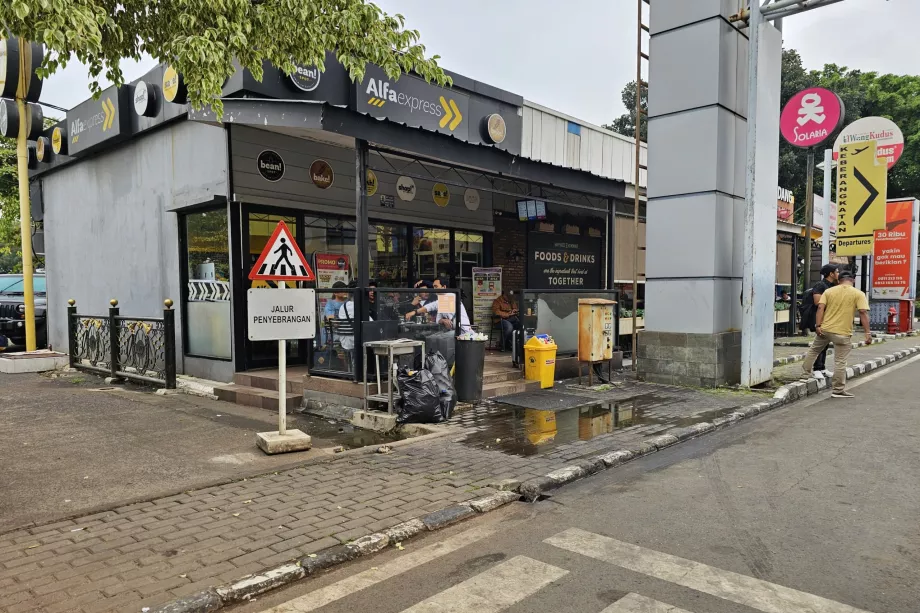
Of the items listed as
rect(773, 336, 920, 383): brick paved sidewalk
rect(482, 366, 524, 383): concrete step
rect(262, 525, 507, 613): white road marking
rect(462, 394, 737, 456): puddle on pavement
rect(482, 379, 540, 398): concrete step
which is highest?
rect(482, 366, 524, 383): concrete step

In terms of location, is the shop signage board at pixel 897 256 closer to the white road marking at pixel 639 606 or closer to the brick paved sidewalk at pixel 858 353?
the brick paved sidewalk at pixel 858 353

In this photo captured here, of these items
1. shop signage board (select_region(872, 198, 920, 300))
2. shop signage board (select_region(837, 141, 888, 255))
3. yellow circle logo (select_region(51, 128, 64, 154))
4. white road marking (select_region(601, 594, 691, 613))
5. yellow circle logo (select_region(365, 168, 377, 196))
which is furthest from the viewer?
shop signage board (select_region(872, 198, 920, 300))

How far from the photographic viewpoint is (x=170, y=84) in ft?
32.7

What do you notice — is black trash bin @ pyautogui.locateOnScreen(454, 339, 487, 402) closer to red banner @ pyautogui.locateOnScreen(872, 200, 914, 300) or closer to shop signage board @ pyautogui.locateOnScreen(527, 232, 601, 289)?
shop signage board @ pyautogui.locateOnScreen(527, 232, 601, 289)

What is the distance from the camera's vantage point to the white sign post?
6262 millimetres

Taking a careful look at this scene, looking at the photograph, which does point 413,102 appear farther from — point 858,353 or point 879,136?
point 879,136

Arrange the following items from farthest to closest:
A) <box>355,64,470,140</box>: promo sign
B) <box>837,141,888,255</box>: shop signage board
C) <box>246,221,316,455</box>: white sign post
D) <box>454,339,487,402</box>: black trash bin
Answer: <box>837,141,888,255</box>: shop signage board
<box>355,64,470,140</box>: promo sign
<box>454,339,487,402</box>: black trash bin
<box>246,221,316,455</box>: white sign post

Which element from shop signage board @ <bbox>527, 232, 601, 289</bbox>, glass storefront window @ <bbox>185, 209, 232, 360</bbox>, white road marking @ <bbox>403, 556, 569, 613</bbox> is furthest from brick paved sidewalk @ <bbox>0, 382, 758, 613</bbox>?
shop signage board @ <bbox>527, 232, 601, 289</bbox>

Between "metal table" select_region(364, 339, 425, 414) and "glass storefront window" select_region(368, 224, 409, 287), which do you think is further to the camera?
"glass storefront window" select_region(368, 224, 409, 287)

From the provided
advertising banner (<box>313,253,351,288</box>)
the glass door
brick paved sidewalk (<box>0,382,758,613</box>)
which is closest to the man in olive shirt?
brick paved sidewalk (<box>0,382,758,613</box>)

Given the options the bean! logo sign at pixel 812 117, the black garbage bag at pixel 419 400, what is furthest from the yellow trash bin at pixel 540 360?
the bean! logo sign at pixel 812 117

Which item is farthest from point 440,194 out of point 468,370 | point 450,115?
Answer: point 468,370

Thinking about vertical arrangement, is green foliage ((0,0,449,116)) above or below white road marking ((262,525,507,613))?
above

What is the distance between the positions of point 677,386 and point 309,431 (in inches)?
241
